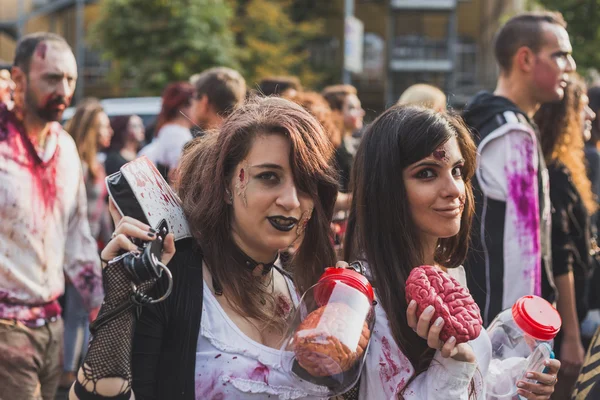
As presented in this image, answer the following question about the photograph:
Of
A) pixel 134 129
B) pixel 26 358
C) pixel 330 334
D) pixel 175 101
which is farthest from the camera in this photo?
pixel 134 129

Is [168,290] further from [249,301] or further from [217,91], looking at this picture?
[217,91]

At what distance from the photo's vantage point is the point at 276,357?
2.23 meters

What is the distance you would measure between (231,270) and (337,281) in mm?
381

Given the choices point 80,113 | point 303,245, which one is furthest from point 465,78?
point 303,245

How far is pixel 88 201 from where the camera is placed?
24.0 feet

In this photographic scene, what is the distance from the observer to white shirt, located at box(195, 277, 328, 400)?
7.07ft

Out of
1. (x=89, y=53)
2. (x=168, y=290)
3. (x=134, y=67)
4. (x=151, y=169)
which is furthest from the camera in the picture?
(x=89, y=53)

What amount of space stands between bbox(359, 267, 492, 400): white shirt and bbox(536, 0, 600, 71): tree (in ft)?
34.7

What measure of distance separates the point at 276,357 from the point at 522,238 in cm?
180

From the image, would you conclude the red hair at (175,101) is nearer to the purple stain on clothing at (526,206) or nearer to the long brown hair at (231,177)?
the purple stain on clothing at (526,206)

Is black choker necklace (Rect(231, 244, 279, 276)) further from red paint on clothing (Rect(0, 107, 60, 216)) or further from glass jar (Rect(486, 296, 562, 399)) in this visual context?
red paint on clothing (Rect(0, 107, 60, 216))

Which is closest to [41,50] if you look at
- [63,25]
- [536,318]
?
[536,318]

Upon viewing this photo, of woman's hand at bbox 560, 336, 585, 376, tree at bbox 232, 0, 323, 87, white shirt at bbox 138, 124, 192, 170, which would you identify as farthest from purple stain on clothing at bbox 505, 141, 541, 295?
tree at bbox 232, 0, 323, 87

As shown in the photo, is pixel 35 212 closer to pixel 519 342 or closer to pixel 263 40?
pixel 519 342
